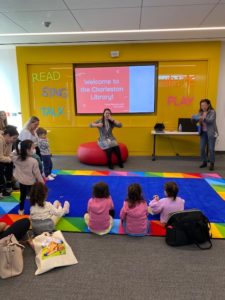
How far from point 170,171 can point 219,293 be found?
313 centimetres

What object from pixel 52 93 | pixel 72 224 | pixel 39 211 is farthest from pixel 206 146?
pixel 52 93

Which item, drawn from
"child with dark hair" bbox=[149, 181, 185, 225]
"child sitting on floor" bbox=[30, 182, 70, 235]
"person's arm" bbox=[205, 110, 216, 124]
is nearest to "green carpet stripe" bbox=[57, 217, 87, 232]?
"child sitting on floor" bbox=[30, 182, 70, 235]

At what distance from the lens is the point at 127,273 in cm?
198

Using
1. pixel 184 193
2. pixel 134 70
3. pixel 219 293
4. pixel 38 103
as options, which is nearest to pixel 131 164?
pixel 184 193

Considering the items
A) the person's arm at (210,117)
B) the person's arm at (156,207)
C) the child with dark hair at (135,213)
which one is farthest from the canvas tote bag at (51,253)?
the person's arm at (210,117)

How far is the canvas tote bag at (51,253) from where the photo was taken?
1999mm

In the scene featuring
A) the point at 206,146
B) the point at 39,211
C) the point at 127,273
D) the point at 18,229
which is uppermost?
the point at 206,146

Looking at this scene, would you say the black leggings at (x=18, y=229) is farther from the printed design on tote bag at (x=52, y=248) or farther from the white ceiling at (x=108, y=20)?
the white ceiling at (x=108, y=20)

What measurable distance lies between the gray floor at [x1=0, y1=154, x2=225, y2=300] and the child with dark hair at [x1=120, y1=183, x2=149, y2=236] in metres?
0.09

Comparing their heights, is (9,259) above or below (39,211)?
below

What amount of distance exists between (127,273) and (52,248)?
0.69 metres

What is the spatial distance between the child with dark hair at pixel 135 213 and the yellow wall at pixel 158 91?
383 cm

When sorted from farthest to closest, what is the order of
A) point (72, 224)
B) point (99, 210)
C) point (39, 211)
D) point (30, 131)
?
point (30, 131) < point (72, 224) < point (99, 210) < point (39, 211)

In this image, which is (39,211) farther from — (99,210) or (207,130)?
(207,130)
